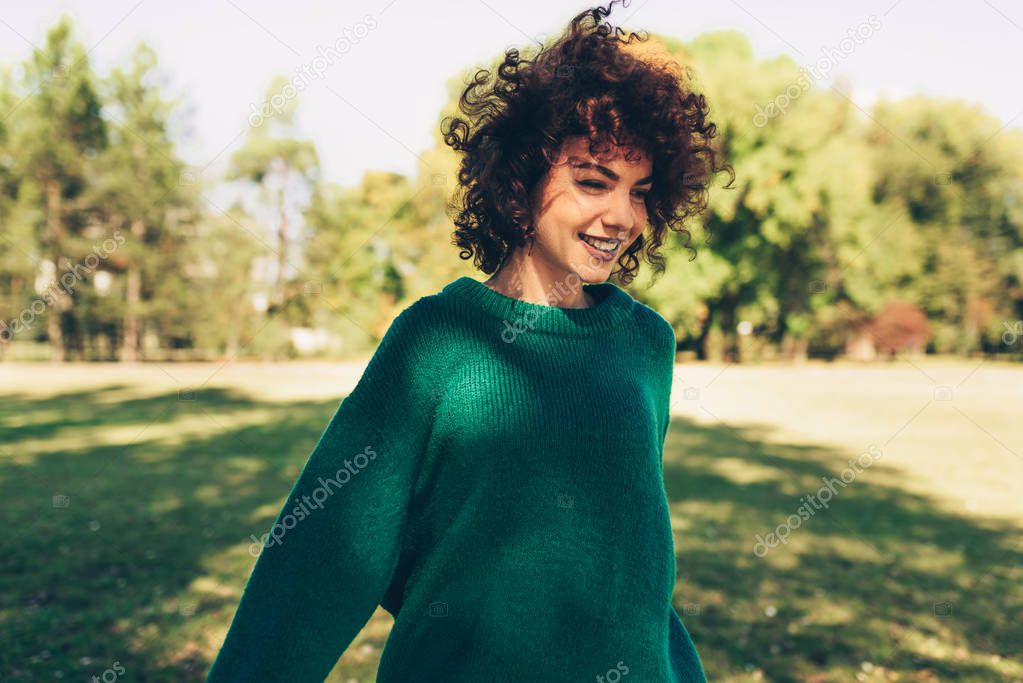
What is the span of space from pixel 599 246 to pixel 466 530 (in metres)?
0.63

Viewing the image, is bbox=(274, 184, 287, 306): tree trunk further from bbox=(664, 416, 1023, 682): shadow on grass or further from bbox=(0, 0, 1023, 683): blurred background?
bbox=(664, 416, 1023, 682): shadow on grass

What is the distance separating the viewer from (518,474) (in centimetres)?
121

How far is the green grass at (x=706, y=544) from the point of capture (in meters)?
4.51

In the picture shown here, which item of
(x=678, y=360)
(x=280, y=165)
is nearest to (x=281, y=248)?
(x=280, y=165)

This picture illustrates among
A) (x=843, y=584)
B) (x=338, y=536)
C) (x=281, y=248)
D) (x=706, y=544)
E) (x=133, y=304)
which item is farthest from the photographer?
(x=281, y=248)

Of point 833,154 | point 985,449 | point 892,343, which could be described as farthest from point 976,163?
point 985,449

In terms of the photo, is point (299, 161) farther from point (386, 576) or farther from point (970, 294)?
point (970, 294)

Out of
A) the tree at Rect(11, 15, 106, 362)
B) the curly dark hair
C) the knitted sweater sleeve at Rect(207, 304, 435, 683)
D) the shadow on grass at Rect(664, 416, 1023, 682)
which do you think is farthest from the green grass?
the tree at Rect(11, 15, 106, 362)

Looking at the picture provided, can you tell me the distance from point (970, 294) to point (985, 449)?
35.0 m

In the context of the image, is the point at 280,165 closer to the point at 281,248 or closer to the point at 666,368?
the point at 281,248

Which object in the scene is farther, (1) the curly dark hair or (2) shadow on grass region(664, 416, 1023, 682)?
(2) shadow on grass region(664, 416, 1023, 682)

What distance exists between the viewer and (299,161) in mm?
31547

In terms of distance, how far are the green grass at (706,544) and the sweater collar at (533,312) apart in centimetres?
349

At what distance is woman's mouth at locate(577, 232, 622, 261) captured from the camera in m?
1.43
